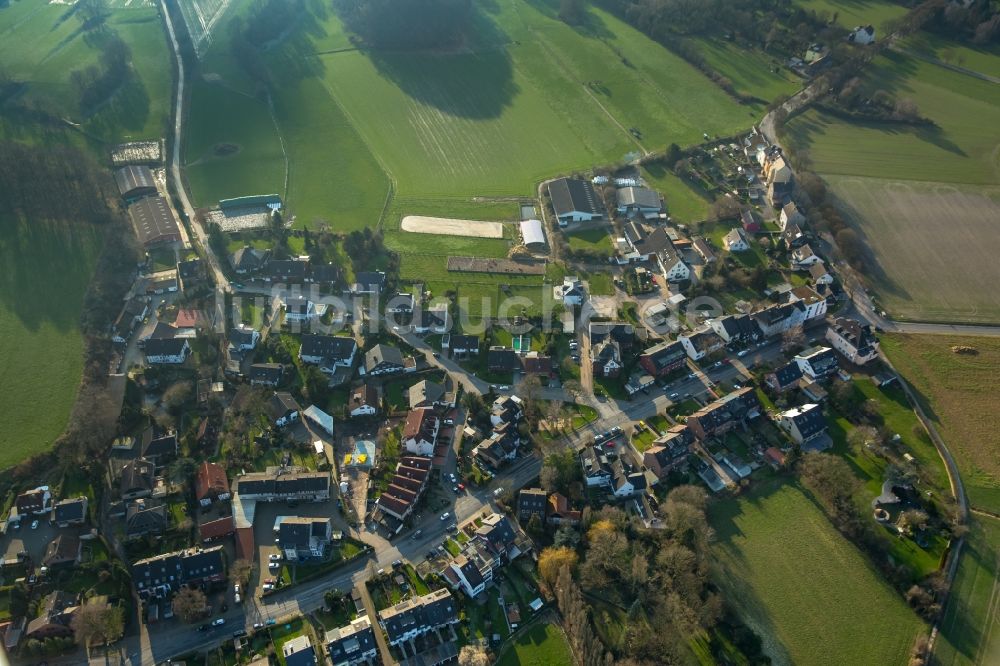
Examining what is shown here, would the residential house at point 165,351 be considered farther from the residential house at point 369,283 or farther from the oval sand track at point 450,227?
the oval sand track at point 450,227

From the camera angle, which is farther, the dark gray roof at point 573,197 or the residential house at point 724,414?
the dark gray roof at point 573,197

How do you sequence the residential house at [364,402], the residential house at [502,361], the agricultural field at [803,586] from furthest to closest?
the residential house at [502,361]
the residential house at [364,402]
the agricultural field at [803,586]

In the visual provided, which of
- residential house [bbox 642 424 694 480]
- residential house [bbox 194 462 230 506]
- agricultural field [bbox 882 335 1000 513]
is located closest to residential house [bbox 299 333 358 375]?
residential house [bbox 194 462 230 506]

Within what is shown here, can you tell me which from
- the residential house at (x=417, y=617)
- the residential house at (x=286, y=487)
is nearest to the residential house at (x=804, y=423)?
the residential house at (x=417, y=617)

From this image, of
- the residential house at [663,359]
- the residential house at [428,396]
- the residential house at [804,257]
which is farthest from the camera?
the residential house at [804,257]

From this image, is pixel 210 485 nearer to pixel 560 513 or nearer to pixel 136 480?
pixel 136 480

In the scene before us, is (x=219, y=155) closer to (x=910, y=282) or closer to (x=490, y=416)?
(x=490, y=416)

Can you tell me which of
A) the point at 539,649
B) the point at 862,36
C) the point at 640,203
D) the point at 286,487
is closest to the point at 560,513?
the point at 539,649
